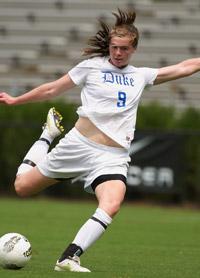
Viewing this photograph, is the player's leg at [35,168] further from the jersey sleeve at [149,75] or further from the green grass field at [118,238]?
the jersey sleeve at [149,75]

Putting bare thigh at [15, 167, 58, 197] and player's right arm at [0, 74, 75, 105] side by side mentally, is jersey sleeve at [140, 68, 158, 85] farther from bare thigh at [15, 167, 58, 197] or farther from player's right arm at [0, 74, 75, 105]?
Answer: bare thigh at [15, 167, 58, 197]

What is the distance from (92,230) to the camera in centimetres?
747

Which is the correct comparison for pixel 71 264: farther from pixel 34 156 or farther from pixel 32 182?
pixel 34 156

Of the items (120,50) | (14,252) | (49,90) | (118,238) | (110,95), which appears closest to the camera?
(14,252)

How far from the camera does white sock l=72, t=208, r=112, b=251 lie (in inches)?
294

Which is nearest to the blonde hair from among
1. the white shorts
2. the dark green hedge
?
the white shorts

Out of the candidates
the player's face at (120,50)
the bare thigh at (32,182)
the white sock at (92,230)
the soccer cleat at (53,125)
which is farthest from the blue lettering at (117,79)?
the soccer cleat at (53,125)

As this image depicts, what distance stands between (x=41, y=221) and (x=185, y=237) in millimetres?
2988

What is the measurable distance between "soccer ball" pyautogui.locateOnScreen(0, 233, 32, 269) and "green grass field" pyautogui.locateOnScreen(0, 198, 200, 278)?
0.11 meters

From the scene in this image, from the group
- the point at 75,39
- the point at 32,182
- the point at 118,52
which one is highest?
the point at 118,52

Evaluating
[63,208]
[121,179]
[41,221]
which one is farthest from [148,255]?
[63,208]

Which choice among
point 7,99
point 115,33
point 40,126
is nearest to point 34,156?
point 7,99

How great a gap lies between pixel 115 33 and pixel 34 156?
1.75 m

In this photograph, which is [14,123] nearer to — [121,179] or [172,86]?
[172,86]
